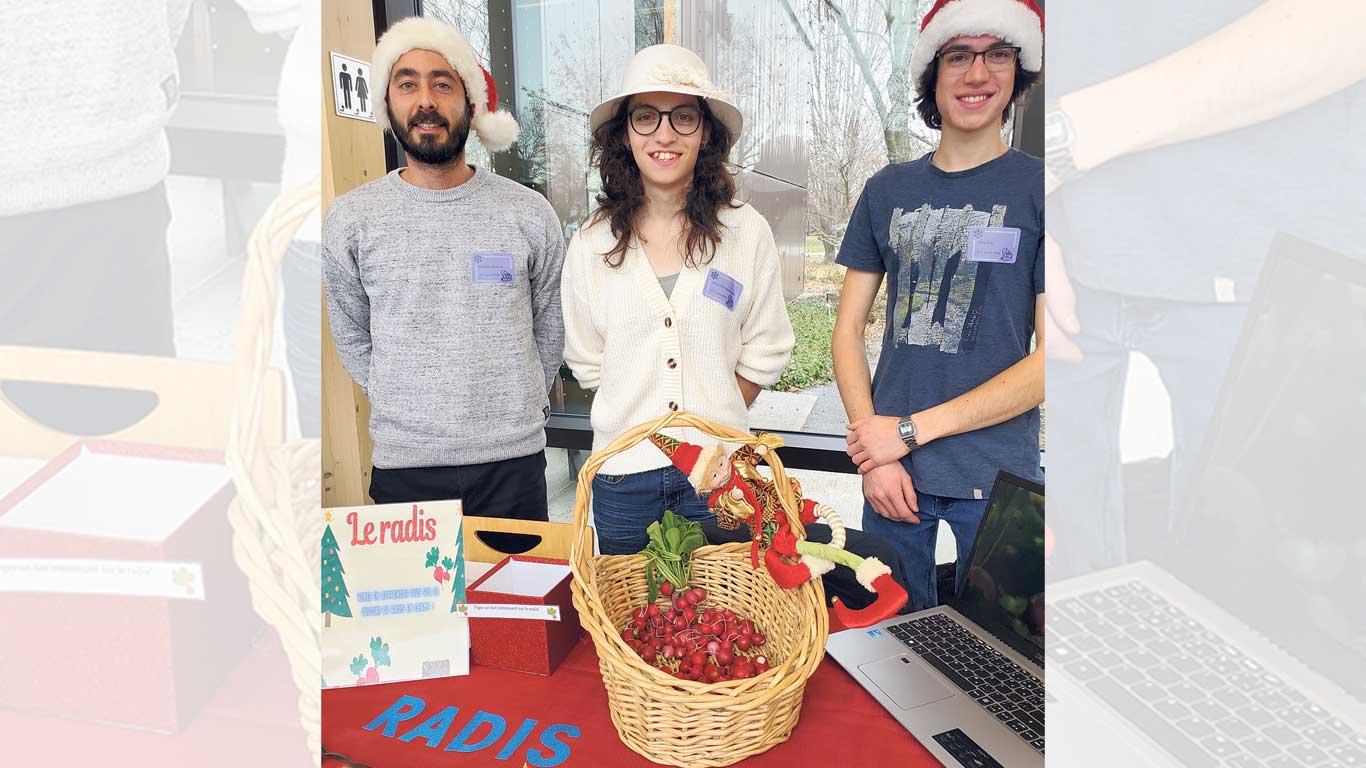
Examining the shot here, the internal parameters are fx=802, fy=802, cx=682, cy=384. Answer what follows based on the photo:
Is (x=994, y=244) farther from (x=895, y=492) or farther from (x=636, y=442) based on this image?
(x=636, y=442)

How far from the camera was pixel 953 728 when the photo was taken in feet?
3.08

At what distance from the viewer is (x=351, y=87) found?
115 inches

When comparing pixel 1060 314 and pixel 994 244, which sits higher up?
pixel 994 244

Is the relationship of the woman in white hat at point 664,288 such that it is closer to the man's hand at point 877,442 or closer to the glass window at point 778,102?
the man's hand at point 877,442

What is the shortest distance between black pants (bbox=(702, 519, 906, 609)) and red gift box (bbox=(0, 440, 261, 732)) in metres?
1.01

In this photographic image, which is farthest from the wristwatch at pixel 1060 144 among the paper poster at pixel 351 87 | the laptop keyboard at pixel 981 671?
the paper poster at pixel 351 87

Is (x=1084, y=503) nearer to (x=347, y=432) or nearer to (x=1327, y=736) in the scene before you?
(x=1327, y=736)

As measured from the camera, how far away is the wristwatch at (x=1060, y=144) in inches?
12.9

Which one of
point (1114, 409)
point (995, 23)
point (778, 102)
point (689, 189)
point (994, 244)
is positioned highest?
point (778, 102)

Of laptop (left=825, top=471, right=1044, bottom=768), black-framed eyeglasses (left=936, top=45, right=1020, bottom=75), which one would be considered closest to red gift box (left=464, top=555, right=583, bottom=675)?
laptop (left=825, top=471, right=1044, bottom=768)

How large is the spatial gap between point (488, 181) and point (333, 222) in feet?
1.28

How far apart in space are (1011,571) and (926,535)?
2.32 feet

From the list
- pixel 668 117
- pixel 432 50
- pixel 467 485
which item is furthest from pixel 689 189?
pixel 467 485

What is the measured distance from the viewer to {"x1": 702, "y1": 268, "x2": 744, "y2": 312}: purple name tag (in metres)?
1.76
